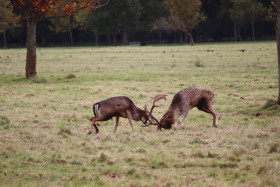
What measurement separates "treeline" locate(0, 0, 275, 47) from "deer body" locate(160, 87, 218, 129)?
228ft

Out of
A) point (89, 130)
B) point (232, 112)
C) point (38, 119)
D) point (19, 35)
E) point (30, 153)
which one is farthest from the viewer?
point (19, 35)

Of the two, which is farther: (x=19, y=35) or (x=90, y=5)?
(x=19, y=35)

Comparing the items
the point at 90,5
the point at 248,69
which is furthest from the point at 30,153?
the point at 248,69

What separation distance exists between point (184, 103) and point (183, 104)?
37 mm

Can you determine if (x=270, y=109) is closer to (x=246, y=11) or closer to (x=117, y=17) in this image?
(x=246, y=11)

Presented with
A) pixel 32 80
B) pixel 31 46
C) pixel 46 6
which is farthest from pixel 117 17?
pixel 46 6

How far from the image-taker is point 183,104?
36.8 ft

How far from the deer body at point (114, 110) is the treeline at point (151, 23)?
70.7 meters

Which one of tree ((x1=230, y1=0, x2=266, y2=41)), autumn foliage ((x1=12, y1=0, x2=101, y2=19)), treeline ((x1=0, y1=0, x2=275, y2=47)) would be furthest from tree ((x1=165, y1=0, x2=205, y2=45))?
autumn foliage ((x1=12, y1=0, x2=101, y2=19))

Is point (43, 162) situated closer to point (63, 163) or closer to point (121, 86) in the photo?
point (63, 163)

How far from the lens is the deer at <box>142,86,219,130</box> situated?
1111cm

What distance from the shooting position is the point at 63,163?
322 inches

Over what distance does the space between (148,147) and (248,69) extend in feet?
62.1

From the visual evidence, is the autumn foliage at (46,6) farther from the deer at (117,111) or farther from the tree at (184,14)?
the tree at (184,14)
